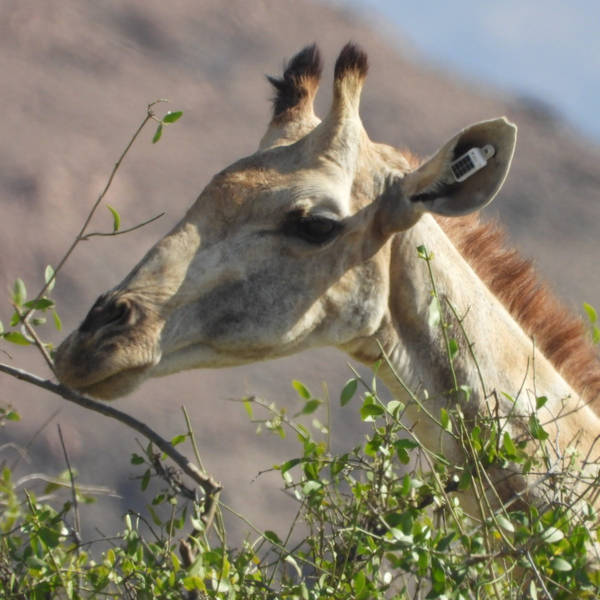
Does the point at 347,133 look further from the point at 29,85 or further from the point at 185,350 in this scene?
the point at 29,85

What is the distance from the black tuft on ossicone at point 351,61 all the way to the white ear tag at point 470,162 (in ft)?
2.36

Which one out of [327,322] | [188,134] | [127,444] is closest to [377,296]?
[327,322]

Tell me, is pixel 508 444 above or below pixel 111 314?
below

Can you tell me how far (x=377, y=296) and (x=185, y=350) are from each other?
776mm

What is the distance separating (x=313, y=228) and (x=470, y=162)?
628 mm

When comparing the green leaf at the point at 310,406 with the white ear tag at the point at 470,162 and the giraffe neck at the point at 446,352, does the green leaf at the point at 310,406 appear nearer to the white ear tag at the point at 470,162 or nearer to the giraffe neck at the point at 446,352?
the giraffe neck at the point at 446,352

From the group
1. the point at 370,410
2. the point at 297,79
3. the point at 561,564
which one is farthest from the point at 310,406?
the point at 297,79

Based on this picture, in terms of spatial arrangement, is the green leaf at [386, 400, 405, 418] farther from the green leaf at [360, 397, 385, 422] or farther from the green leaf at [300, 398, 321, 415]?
the green leaf at [300, 398, 321, 415]

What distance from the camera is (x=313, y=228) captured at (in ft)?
13.5

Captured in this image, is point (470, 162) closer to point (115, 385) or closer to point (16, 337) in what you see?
point (115, 385)

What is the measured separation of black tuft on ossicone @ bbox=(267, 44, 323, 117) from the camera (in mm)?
4836

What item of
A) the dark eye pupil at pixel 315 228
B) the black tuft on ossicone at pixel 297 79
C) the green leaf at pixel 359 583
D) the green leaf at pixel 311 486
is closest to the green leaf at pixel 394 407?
the green leaf at pixel 311 486

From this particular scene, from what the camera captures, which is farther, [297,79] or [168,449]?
[297,79]

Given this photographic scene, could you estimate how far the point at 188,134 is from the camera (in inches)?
531
